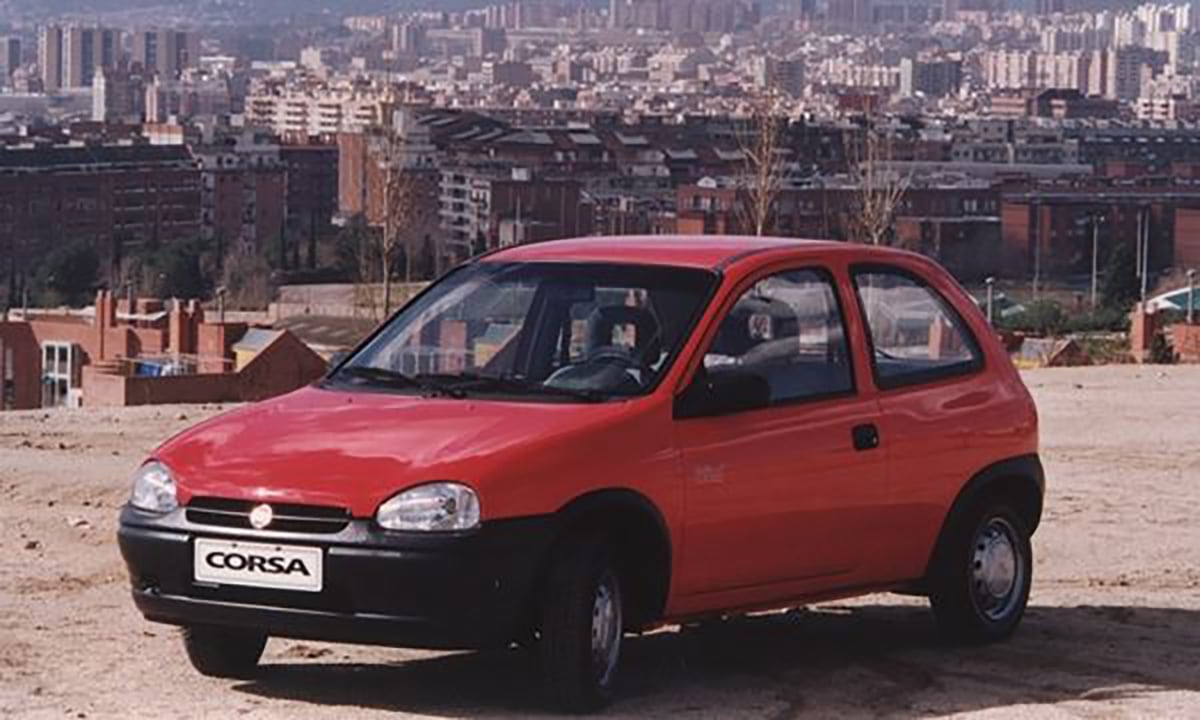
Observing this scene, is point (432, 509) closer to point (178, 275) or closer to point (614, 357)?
point (614, 357)

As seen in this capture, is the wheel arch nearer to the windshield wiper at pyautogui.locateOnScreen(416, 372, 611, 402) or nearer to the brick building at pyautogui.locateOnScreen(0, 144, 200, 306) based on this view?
the windshield wiper at pyautogui.locateOnScreen(416, 372, 611, 402)

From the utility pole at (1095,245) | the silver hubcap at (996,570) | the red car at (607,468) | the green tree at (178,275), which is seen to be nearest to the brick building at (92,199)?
the green tree at (178,275)

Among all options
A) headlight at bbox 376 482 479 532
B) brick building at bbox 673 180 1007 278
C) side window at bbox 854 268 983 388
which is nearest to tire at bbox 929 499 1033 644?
side window at bbox 854 268 983 388

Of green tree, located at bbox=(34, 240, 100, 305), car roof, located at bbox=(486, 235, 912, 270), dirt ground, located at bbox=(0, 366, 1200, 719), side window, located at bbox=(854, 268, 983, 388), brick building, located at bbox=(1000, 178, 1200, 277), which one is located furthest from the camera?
brick building, located at bbox=(1000, 178, 1200, 277)

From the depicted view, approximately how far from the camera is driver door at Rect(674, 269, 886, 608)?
8.22 meters

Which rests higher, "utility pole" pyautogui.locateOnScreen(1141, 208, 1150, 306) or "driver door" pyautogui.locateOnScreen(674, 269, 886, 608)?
"driver door" pyautogui.locateOnScreen(674, 269, 886, 608)

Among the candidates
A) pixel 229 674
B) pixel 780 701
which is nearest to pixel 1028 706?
pixel 780 701

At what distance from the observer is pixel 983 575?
30.6 feet

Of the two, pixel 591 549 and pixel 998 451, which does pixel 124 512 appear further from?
pixel 998 451

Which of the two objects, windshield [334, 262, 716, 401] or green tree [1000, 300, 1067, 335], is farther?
green tree [1000, 300, 1067, 335]

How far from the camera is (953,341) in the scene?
9.48 metres

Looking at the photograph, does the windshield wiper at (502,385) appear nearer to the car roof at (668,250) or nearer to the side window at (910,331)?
the car roof at (668,250)

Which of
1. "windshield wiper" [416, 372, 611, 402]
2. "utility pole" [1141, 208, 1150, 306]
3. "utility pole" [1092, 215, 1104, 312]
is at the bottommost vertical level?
"utility pole" [1092, 215, 1104, 312]

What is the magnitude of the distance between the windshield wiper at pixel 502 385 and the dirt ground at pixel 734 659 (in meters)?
0.81
